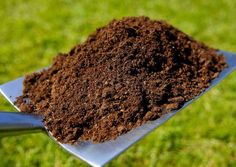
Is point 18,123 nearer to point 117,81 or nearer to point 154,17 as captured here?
point 117,81

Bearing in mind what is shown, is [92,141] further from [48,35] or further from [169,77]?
[48,35]

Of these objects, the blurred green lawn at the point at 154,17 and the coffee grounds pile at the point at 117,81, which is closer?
the coffee grounds pile at the point at 117,81

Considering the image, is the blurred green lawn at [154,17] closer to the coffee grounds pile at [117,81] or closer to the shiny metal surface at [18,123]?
the coffee grounds pile at [117,81]

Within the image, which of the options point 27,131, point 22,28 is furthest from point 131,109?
point 22,28

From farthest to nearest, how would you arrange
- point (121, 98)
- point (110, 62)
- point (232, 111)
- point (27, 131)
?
point (232, 111), point (110, 62), point (121, 98), point (27, 131)

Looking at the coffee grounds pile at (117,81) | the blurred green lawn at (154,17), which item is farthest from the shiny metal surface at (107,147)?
the blurred green lawn at (154,17)

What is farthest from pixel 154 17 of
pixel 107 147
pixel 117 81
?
pixel 107 147
